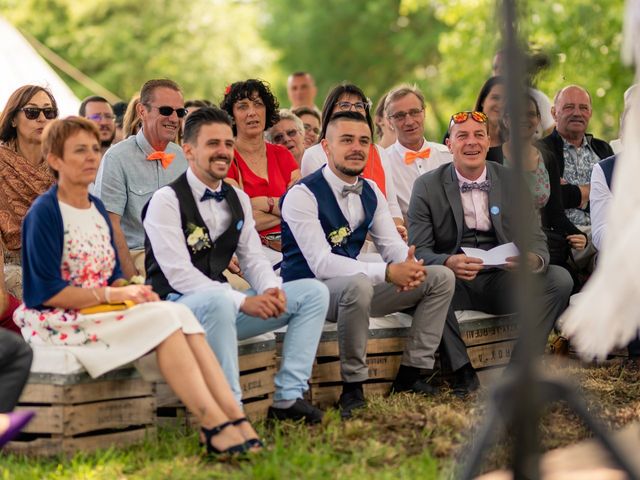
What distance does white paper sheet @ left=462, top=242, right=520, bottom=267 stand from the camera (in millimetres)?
6316

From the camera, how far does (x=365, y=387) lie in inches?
236

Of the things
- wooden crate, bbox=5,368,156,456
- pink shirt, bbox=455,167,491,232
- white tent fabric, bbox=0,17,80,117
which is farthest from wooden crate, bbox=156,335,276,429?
white tent fabric, bbox=0,17,80,117

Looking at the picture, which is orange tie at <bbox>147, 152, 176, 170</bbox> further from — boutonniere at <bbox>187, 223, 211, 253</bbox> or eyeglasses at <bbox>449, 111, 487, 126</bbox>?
eyeglasses at <bbox>449, 111, 487, 126</bbox>

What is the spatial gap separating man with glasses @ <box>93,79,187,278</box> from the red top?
34 centimetres

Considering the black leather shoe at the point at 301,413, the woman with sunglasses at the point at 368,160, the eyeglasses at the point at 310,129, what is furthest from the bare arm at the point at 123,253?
the eyeglasses at the point at 310,129

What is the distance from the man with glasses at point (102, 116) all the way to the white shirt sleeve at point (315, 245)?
2751 mm

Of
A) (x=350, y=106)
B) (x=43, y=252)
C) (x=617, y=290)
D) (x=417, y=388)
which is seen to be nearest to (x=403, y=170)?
(x=350, y=106)

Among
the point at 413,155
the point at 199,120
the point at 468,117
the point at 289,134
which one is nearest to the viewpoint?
the point at 199,120

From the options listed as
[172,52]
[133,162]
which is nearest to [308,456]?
[133,162]

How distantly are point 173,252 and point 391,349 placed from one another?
148cm

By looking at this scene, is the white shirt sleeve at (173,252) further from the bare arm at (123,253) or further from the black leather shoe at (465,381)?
the black leather shoe at (465,381)

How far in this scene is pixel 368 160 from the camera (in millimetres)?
7078

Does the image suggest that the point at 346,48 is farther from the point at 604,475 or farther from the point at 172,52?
the point at 604,475

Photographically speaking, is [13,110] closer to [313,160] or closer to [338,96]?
[313,160]
